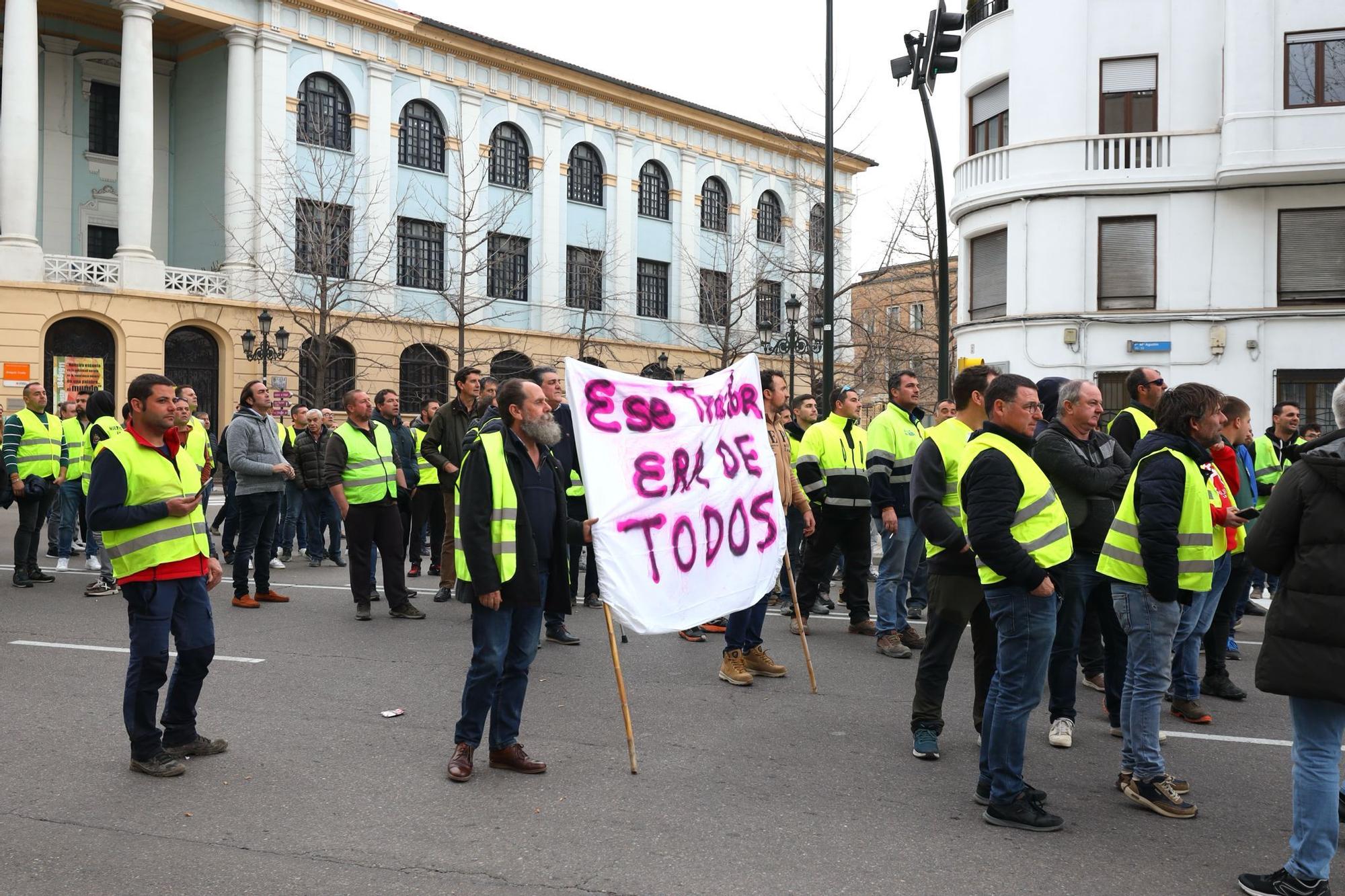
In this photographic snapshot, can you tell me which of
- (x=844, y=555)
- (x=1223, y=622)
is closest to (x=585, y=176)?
(x=844, y=555)

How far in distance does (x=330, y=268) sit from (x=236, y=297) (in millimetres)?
2728

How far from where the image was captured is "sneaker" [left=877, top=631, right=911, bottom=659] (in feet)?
27.9

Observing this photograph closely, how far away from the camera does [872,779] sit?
5.54 meters

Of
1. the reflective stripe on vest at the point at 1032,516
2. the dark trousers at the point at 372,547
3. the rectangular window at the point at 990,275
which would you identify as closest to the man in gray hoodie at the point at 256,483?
the dark trousers at the point at 372,547

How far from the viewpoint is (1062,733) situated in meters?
6.18

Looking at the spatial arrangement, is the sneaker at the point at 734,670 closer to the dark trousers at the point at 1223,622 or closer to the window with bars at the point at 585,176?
the dark trousers at the point at 1223,622

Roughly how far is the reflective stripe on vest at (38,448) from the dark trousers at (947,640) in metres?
10.4

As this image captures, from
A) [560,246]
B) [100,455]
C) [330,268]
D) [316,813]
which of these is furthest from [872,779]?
[560,246]

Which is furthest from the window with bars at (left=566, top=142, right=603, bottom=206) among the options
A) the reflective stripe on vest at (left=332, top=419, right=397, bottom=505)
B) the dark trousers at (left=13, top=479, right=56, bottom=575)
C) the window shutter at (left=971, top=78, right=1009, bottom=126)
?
the reflective stripe on vest at (left=332, top=419, right=397, bottom=505)

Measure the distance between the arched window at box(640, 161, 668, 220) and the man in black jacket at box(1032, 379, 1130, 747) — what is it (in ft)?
123

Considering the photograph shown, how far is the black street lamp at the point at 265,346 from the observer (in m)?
28.2

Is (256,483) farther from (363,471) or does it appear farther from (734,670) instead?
(734,670)

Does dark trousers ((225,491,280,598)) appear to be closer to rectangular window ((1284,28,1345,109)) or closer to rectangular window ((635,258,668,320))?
rectangular window ((1284,28,1345,109))

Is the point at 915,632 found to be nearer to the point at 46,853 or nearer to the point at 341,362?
the point at 46,853
